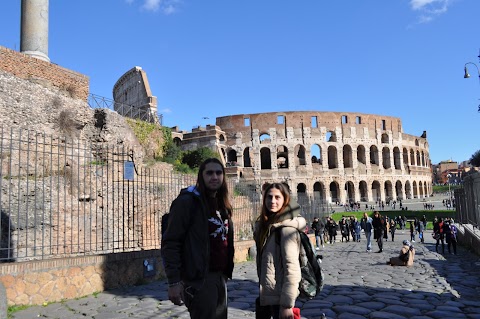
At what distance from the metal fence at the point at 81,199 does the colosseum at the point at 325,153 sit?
75.5 feet

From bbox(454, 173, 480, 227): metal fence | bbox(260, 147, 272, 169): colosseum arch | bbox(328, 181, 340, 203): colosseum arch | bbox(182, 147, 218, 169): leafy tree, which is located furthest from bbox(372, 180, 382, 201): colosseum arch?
bbox(454, 173, 480, 227): metal fence

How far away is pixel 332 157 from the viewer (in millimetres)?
44844

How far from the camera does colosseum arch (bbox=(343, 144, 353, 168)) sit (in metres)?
43.6

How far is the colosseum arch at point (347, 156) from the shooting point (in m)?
43.6

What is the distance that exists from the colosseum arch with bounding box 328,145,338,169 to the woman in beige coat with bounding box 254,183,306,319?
1649 inches

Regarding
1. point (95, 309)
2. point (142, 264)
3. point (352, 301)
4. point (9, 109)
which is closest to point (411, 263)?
point (352, 301)

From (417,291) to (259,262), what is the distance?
4130 mm

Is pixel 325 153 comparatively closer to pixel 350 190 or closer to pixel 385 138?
pixel 350 190

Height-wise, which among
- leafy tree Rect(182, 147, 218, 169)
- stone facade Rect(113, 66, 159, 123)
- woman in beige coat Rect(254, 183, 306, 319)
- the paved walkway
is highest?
stone facade Rect(113, 66, 159, 123)

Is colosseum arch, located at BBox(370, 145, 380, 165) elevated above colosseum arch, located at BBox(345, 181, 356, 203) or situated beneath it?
elevated above

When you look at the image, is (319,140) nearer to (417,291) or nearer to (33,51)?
(33,51)

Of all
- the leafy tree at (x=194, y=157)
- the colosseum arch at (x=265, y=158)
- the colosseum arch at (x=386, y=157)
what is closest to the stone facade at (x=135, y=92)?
the leafy tree at (x=194, y=157)

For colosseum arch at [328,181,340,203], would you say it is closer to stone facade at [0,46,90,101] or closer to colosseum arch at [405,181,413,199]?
colosseum arch at [405,181,413,199]

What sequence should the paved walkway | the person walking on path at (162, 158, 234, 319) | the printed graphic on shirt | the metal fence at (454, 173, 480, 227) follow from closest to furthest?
1. the person walking on path at (162, 158, 234, 319)
2. the printed graphic on shirt
3. the paved walkway
4. the metal fence at (454, 173, 480, 227)
